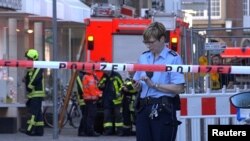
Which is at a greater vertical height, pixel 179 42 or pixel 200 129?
pixel 179 42

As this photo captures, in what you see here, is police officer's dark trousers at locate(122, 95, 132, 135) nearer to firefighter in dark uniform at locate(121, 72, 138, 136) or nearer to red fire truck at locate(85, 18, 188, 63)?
firefighter in dark uniform at locate(121, 72, 138, 136)

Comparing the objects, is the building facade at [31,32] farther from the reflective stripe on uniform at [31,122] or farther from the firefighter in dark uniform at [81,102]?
the reflective stripe on uniform at [31,122]

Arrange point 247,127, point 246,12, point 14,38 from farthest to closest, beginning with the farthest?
point 246,12 → point 14,38 → point 247,127

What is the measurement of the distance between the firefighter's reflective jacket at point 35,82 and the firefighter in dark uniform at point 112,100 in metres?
1.22

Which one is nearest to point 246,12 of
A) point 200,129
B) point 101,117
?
point 101,117

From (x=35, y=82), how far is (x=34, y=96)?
1.24 ft

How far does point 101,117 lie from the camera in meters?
18.7

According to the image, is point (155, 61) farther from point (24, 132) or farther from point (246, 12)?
point (246, 12)

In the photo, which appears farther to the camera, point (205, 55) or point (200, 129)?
point (205, 55)

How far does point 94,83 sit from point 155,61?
974cm

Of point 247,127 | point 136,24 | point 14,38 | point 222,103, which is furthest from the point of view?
point 14,38

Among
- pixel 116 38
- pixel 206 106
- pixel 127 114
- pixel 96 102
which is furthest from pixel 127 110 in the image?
pixel 206 106

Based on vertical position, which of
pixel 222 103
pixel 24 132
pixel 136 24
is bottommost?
pixel 24 132

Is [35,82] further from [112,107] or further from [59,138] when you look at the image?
[112,107]
